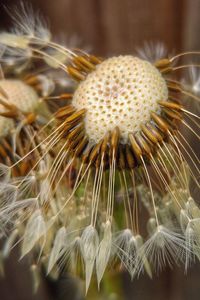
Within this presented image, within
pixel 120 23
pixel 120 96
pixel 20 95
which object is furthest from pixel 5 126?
pixel 120 23

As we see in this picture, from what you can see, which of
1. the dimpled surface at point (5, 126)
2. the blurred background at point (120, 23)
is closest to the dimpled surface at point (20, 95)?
the dimpled surface at point (5, 126)

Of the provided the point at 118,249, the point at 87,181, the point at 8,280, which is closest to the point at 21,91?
the point at 87,181

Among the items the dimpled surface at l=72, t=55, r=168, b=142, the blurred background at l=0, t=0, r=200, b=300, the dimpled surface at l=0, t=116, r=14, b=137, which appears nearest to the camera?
the dimpled surface at l=72, t=55, r=168, b=142

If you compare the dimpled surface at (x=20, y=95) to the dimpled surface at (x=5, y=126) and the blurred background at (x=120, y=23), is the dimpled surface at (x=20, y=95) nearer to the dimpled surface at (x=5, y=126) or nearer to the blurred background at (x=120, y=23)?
the dimpled surface at (x=5, y=126)

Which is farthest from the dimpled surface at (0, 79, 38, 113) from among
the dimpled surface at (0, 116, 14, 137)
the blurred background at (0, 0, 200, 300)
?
the blurred background at (0, 0, 200, 300)

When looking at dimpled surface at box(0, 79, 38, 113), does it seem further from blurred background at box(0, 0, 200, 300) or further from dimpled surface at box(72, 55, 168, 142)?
blurred background at box(0, 0, 200, 300)

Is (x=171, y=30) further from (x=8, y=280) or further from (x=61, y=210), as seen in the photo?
(x=8, y=280)
